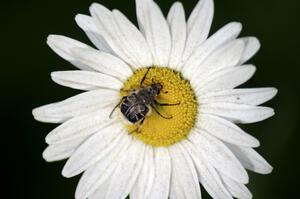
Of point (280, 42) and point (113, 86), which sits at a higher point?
point (280, 42)

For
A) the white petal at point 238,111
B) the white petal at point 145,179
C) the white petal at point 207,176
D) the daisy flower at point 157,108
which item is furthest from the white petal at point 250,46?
the white petal at point 145,179

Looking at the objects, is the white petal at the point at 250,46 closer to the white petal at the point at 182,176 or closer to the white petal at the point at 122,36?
the white petal at the point at 122,36

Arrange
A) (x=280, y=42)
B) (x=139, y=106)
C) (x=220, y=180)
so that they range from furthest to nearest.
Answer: (x=280, y=42)
(x=220, y=180)
(x=139, y=106)

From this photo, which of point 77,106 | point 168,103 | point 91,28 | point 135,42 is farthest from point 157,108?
point 91,28

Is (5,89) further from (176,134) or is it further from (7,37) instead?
(176,134)

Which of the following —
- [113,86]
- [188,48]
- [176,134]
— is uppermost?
[188,48]

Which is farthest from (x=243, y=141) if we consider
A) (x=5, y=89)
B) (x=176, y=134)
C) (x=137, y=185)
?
(x=5, y=89)
